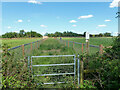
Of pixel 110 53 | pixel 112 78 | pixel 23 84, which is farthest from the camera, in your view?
pixel 110 53

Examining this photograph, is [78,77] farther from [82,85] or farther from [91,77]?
[91,77]

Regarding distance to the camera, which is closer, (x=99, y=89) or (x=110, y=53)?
(x=99, y=89)

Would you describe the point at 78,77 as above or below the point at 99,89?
above

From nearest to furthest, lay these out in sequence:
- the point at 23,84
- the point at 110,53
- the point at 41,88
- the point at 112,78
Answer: the point at 112,78 < the point at 23,84 < the point at 41,88 < the point at 110,53

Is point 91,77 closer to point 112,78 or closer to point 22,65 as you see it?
point 112,78

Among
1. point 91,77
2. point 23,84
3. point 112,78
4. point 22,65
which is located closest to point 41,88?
point 23,84

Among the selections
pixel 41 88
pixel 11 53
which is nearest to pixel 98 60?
pixel 41 88

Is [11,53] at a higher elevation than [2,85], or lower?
higher

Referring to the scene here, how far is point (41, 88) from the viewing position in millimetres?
3857

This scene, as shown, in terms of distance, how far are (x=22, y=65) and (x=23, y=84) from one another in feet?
2.07

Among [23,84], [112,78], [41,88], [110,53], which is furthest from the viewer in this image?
[110,53]

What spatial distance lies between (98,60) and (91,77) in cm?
68

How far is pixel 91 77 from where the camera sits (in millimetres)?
4312

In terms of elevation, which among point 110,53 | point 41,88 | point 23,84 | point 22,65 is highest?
point 110,53
